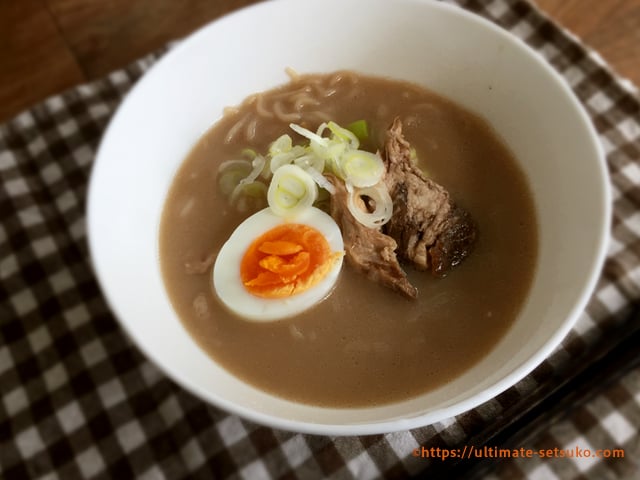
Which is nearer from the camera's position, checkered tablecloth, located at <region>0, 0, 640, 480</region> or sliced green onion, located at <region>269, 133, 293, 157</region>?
checkered tablecloth, located at <region>0, 0, 640, 480</region>

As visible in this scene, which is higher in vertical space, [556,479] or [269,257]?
[556,479]

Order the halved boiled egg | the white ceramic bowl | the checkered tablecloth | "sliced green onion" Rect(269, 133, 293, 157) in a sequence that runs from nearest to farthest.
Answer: the white ceramic bowl, the checkered tablecloth, the halved boiled egg, "sliced green onion" Rect(269, 133, 293, 157)

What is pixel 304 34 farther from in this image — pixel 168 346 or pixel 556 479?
pixel 556 479

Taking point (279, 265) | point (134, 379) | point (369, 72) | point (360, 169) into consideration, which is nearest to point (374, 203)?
point (360, 169)

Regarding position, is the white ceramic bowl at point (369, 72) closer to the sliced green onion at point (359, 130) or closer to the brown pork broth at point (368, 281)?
the brown pork broth at point (368, 281)

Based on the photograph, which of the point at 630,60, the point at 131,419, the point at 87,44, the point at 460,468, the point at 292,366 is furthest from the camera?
the point at 87,44

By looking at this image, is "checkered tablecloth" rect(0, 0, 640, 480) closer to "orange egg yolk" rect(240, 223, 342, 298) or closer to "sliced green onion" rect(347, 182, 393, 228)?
"orange egg yolk" rect(240, 223, 342, 298)

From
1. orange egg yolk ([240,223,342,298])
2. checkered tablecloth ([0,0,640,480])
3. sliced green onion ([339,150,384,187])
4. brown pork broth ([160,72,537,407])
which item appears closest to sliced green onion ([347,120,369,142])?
brown pork broth ([160,72,537,407])

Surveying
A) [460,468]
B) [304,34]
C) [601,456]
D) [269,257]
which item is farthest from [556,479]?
[304,34]
